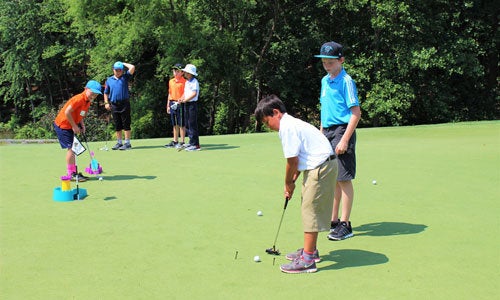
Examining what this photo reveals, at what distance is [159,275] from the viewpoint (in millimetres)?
4488

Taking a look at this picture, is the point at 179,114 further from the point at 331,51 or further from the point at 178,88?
the point at 331,51

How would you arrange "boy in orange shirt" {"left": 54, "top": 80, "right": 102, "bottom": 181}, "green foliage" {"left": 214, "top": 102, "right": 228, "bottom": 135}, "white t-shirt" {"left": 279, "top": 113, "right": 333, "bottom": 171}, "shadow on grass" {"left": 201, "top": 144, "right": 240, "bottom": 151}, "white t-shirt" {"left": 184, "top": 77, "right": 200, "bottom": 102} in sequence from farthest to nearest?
"green foliage" {"left": 214, "top": 102, "right": 228, "bottom": 135}, "shadow on grass" {"left": 201, "top": 144, "right": 240, "bottom": 151}, "white t-shirt" {"left": 184, "top": 77, "right": 200, "bottom": 102}, "boy in orange shirt" {"left": 54, "top": 80, "right": 102, "bottom": 181}, "white t-shirt" {"left": 279, "top": 113, "right": 333, "bottom": 171}

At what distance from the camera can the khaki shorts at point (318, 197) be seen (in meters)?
4.52

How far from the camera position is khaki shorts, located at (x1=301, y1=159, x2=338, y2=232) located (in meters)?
4.52

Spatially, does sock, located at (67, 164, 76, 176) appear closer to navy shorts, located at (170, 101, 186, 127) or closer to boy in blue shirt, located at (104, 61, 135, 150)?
boy in blue shirt, located at (104, 61, 135, 150)

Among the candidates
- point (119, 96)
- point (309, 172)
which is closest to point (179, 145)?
point (119, 96)

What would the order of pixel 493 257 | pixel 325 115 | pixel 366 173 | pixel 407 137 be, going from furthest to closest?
pixel 407 137
pixel 366 173
pixel 325 115
pixel 493 257

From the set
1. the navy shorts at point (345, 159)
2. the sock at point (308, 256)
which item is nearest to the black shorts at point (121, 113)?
the navy shorts at point (345, 159)

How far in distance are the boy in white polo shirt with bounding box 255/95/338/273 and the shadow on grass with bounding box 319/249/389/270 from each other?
0.88 ft

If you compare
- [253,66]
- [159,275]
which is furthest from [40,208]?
[253,66]

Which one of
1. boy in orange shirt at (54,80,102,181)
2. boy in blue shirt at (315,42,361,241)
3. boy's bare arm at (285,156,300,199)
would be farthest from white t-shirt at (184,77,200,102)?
boy's bare arm at (285,156,300,199)

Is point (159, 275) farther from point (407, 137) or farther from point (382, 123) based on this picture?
point (382, 123)

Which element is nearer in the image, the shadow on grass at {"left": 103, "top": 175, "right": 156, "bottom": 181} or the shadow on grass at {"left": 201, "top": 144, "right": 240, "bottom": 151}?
the shadow on grass at {"left": 103, "top": 175, "right": 156, "bottom": 181}

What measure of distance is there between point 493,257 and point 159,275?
2862 mm
